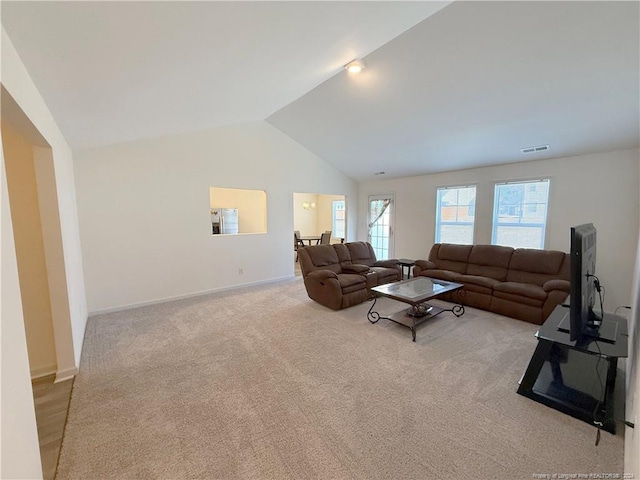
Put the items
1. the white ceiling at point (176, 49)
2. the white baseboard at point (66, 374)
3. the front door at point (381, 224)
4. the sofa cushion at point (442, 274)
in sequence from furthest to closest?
the front door at point (381, 224), the sofa cushion at point (442, 274), the white baseboard at point (66, 374), the white ceiling at point (176, 49)

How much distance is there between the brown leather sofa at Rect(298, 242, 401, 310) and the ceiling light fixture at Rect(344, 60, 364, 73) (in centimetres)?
254

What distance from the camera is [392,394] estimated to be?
207 centimetres

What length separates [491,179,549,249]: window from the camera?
14.0 feet

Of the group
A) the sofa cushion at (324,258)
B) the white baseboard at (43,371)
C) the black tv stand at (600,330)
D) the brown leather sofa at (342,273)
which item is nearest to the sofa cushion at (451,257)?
the brown leather sofa at (342,273)

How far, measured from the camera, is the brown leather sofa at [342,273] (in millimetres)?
3891

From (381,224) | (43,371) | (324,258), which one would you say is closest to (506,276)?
(324,258)

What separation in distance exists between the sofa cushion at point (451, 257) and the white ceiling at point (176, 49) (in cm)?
→ 352

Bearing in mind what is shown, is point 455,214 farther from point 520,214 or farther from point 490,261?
point 490,261

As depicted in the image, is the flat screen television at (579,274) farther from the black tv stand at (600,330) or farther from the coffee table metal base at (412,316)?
the coffee table metal base at (412,316)

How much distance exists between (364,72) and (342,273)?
9.45 ft

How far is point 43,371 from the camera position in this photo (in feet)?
7.98

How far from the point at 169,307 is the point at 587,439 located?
14.9 feet

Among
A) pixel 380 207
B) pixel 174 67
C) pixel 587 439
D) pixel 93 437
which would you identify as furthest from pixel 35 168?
pixel 380 207

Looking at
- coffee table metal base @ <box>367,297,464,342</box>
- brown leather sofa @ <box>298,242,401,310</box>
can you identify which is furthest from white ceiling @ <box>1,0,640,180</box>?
coffee table metal base @ <box>367,297,464,342</box>
